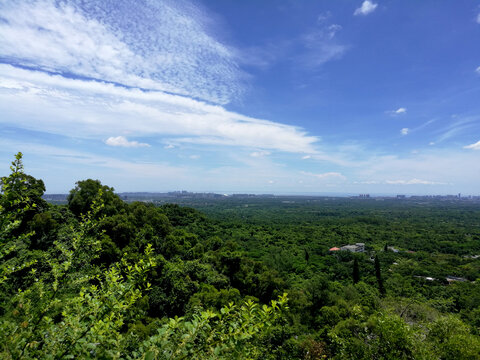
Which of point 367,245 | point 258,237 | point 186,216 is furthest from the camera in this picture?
point 367,245

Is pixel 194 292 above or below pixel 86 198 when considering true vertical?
below

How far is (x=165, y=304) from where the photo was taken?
16.9 m

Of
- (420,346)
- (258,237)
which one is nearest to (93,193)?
(420,346)

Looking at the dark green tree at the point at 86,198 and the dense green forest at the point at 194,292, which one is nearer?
the dense green forest at the point at 194,292

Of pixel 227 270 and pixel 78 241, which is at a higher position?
pixel 78 241

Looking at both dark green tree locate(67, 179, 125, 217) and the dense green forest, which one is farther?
dark green tree locate(67, 179, 125, 217)

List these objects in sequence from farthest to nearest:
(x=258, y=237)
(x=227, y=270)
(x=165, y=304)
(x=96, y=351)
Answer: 1. (x=258, y=237)
2. (x=227, y=270)
3. (x=165, y=304)
4. (x=96, y=351)

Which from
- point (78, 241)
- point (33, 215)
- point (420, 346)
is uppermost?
point (78, 241)

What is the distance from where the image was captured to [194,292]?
706 inches

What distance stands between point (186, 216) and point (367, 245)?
1537 inches

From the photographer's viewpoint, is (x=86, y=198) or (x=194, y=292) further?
(x=86, y=198)

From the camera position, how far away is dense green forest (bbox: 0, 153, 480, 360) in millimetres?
2451

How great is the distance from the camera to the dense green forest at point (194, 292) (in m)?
2.45

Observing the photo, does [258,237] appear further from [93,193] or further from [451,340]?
[451,340]
